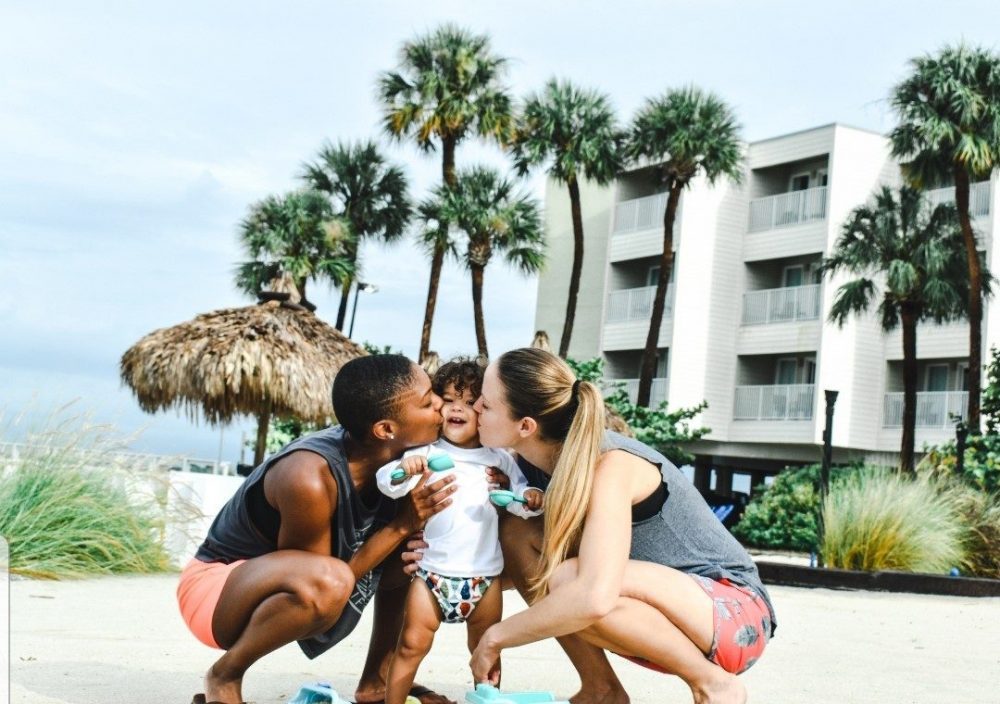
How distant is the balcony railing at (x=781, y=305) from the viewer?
32062 mm

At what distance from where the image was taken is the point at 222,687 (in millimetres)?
3662

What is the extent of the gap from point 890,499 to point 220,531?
10.3 metres

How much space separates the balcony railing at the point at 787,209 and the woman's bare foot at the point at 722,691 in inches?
1176

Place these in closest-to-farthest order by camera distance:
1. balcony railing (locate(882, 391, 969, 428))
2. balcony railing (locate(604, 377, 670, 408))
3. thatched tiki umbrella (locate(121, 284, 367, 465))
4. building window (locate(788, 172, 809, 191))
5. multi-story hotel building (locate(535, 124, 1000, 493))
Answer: thatched tiki umbrella (locate(121, 284, 367, 465)), balcony railing (locate(882, 391, 969, 428)), multi-story hotel building (locate(535, 124, 1000, 493)), building window (locate(788, 172, 809, 191)), balcony railing (locate(604, 377, 670, 408))

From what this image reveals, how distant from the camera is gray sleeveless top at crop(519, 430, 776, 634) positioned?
3697 millimetres

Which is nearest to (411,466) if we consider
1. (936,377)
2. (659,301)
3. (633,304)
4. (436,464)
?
(436,464)

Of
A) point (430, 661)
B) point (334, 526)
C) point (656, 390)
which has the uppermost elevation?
point (656, 390)

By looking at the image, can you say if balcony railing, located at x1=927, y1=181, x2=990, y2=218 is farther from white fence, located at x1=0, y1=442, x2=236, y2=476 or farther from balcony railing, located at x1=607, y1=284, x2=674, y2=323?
white fence, located at x1=0, y1=442, x2=236, y2=476

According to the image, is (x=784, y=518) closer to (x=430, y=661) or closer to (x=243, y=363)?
(x=243, y=363)

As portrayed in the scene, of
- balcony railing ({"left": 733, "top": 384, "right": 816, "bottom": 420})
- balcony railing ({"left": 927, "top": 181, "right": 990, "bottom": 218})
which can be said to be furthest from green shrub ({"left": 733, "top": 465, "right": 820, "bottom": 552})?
balcony railing ({"left": 927, "top": 181, "right": 990, "bottom": 218})

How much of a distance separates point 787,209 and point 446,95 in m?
10.3

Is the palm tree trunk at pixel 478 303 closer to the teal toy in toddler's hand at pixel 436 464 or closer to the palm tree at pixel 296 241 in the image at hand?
the palm tree at pixel 296 241

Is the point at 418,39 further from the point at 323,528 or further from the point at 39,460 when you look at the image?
the point at 323,528

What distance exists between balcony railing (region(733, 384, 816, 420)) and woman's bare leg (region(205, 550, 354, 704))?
29.1 m
